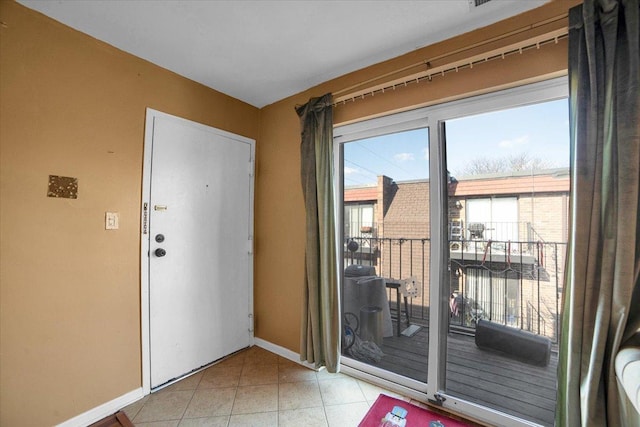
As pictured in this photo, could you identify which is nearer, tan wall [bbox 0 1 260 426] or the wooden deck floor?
tan wall [bbox 0 1 260 426]

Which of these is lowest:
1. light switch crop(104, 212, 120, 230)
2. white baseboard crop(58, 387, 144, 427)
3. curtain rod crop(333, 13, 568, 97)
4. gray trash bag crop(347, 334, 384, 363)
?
white baseboard crop(58, 387, 144, 427)

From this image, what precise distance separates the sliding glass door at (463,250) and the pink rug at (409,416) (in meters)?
0.14

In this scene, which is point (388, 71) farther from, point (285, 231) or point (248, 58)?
point (285, 231)

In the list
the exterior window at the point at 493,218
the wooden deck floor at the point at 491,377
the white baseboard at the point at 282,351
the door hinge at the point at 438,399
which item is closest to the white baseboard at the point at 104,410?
the white baseboard at the point at 282,351

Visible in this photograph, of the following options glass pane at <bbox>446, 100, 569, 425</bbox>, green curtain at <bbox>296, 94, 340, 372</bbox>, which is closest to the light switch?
green curtain at <bbox>296, 94, 340, 372</bbox>

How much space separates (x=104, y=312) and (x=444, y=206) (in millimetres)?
2410

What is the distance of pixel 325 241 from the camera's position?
207cm

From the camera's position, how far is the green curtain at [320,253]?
2.06 meters

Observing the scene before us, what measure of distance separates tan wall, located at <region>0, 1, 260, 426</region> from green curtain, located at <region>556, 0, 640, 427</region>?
2.62m

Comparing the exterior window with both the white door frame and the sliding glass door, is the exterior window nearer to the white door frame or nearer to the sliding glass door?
the sliding glass door

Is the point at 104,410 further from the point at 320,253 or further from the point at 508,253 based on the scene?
the point at 508,253

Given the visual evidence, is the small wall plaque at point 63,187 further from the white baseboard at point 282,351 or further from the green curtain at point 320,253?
the white baseboard at point 282,351

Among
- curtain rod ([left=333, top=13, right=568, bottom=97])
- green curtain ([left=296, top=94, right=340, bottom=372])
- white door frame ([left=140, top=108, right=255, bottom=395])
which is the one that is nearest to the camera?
curtain rod ([left=333, top=13, right=568, bottom=97])

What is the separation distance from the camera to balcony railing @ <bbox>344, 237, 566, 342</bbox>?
60.2 inches
